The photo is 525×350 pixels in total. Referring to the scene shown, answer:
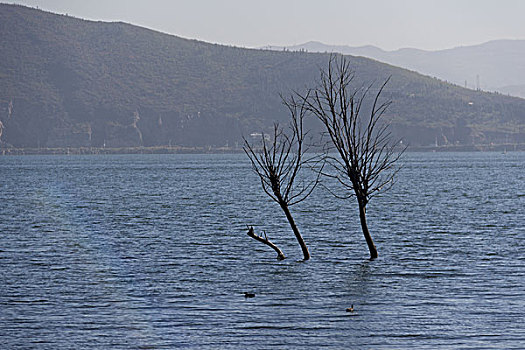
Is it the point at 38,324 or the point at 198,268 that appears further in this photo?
the point at 198,268

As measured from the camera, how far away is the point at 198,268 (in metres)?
30.5

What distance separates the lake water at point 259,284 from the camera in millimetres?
19438

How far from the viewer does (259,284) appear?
26.7m

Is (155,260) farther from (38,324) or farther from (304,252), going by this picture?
(38,324)

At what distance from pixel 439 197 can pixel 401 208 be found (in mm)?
15594

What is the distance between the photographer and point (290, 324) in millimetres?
20578

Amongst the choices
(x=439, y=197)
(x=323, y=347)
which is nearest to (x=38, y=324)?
(x=323, y=347)

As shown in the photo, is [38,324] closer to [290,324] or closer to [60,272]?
[290,324]

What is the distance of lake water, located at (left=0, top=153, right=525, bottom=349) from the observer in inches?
765

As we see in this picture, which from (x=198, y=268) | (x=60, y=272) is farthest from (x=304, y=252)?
(x=60, y=272)

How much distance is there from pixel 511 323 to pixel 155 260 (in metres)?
16.2

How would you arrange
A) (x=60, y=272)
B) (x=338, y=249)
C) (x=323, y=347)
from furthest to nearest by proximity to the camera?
1. (x=338, y=249)
2. (x=60, y=272)
3. (x=323, y=347)

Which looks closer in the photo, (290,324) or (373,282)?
(290,324)

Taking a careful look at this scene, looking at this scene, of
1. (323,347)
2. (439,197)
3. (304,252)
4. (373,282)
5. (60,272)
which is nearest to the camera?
(323,347)
